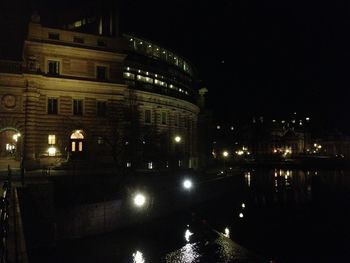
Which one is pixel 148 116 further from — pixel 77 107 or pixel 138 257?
pixel 138 257

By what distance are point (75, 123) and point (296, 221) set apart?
1015 inches

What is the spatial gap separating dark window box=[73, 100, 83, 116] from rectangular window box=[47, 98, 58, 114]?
6.70 ft

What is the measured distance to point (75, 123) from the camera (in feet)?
139

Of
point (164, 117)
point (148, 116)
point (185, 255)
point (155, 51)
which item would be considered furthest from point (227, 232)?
point (155, 51)

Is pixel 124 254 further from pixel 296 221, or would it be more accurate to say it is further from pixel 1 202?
pixel 296 221

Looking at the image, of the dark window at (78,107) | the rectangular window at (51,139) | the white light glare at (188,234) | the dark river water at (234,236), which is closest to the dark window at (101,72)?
the dark window at (78,107)

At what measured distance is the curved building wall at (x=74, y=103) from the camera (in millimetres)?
39844

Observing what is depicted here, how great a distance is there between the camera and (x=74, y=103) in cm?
4319

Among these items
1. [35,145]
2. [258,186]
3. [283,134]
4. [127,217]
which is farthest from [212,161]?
[283,134]

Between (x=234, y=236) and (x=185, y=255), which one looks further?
(x=234, y=236)

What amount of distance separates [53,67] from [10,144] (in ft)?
32.9

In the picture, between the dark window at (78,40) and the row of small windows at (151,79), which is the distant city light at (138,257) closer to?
the dark window at (78,40)

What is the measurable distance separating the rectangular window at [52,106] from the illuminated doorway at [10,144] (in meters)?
4.10

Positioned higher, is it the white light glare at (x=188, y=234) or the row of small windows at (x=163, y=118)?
the row of small windows at (x=163, y=118)
